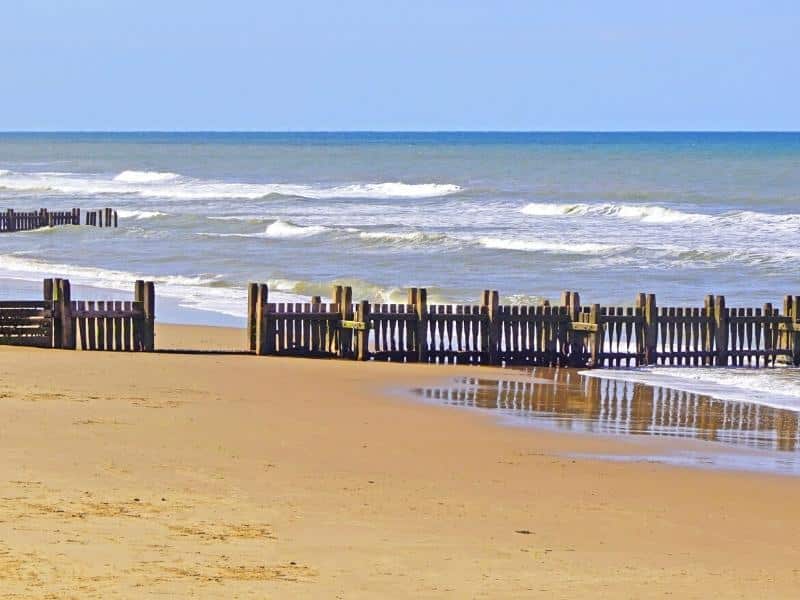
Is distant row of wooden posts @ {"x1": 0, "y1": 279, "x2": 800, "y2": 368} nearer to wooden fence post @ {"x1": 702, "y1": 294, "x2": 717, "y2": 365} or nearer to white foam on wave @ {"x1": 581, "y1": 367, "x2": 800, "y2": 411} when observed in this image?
wooden fence post @ {"x1": 702, "y1": 294, "x2": 717, "y2": 365}

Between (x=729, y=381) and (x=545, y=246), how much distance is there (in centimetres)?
2436

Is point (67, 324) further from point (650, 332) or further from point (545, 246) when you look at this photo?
point (545, 246)

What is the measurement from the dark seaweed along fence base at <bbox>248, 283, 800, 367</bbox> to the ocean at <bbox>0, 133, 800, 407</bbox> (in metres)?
0.97

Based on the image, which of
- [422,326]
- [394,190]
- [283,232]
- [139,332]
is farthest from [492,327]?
[394,190]

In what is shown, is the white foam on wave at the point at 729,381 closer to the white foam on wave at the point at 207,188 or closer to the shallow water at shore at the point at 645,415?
the shallow water at shore at the point at 645,415

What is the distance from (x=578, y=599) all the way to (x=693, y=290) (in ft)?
79.6

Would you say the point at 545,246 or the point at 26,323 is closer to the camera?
the point at 26,323

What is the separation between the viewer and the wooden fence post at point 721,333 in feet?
66.1

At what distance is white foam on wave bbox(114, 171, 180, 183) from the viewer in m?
101

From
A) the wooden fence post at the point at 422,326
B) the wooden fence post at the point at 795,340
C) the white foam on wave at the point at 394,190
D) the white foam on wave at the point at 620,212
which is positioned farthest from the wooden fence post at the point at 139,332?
the white foam on wave at the point at 394,190

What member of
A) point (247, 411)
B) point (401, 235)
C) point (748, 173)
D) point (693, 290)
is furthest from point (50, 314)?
point (748, 173)

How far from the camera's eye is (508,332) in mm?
20078

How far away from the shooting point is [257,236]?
48.1 metres

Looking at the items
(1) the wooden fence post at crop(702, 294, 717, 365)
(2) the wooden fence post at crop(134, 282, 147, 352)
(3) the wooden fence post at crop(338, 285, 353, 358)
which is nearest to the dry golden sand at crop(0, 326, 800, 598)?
(2) the wooden fence post at crop(134, 282, 147, 352)
